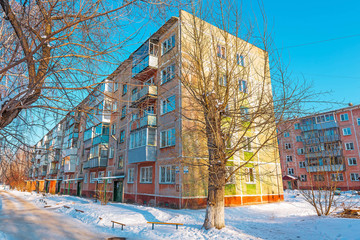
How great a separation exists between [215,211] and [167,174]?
9.13 metres

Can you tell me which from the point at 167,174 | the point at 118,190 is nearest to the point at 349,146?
the point at 167,174

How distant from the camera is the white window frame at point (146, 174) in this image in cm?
1916

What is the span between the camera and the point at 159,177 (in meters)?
18.0

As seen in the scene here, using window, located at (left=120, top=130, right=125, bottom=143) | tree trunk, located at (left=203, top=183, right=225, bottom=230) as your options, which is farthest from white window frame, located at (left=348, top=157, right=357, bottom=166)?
tree trunk, located at (left=203, top=183, right=225, bottom=230)

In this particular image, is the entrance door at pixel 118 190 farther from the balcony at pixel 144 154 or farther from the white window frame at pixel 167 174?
the white window frame at pixel 167 174

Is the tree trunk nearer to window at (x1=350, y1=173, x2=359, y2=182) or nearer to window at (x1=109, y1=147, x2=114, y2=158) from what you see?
window at (x1=109, y1=147, x2=114, y2=158)

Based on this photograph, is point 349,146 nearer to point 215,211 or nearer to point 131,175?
point 131,175

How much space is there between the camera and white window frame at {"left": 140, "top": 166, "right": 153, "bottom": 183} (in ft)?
62.9

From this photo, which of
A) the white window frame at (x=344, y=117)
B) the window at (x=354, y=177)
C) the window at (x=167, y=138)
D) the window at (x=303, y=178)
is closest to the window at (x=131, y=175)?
the window at (x=167, y=138)

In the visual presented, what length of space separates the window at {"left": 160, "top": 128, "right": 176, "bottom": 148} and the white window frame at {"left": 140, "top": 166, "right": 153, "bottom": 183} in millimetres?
2405

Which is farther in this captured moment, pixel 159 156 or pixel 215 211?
pixel 159 156

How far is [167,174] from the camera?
17484mm

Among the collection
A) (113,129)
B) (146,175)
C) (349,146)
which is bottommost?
(146,175)

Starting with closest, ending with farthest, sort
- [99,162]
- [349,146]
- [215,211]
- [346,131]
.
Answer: [215,211] < [99,162] < [349,146] < [346,131]
